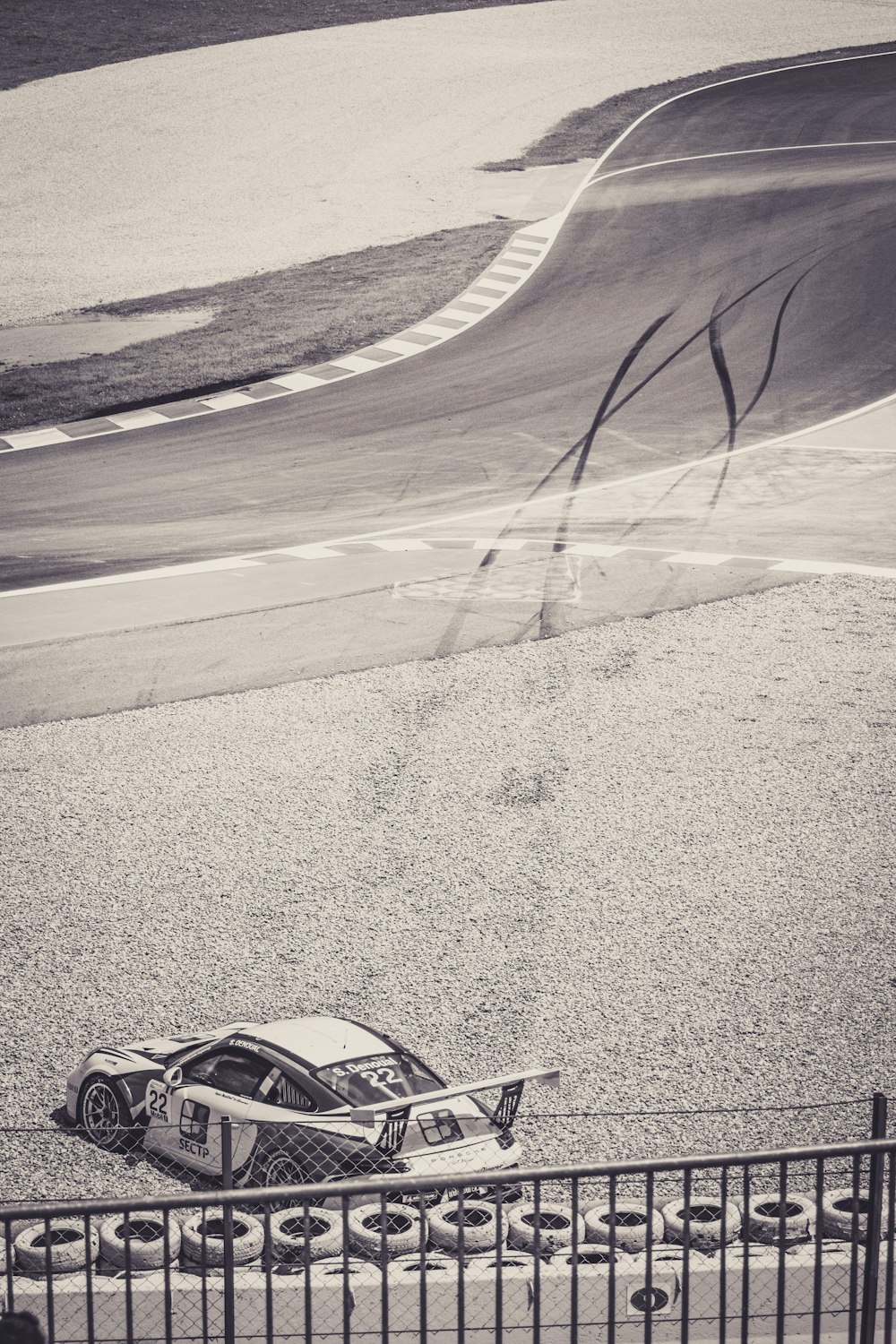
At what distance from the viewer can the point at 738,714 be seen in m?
14.9

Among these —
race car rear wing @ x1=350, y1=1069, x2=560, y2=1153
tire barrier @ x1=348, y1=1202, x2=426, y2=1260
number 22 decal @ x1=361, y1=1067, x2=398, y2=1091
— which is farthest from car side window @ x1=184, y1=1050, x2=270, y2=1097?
tire barrier @ x1=348, y1=1202, x2=426, y2=1260

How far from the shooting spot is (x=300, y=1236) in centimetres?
801

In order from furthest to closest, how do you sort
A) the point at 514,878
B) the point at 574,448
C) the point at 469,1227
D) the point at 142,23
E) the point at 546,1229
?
1. the point at 142,23
2. the point at 574,448
3. the point at 514,878
4. the point at 469,1227
5. the point at 546,1229

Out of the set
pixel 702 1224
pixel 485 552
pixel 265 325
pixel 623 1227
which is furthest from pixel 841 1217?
pixel 265 325

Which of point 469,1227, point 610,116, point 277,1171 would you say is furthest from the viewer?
point 610,116

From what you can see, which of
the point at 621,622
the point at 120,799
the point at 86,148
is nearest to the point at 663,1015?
the point at 120,799

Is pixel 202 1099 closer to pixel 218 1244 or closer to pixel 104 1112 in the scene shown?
pixel 104 1112

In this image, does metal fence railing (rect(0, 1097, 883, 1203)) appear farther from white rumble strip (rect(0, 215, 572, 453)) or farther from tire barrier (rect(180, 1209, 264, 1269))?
white rumble strip (rect(0, 215, 572, 453))

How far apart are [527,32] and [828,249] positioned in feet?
93.8

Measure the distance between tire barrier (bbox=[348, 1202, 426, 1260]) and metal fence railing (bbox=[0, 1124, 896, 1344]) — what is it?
0.02 metres

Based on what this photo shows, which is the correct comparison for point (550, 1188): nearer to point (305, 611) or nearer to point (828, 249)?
point (305, 611)

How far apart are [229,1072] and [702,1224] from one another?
9.92ft

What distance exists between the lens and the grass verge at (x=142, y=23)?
168 ft

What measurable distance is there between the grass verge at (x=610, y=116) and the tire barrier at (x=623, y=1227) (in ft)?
119
